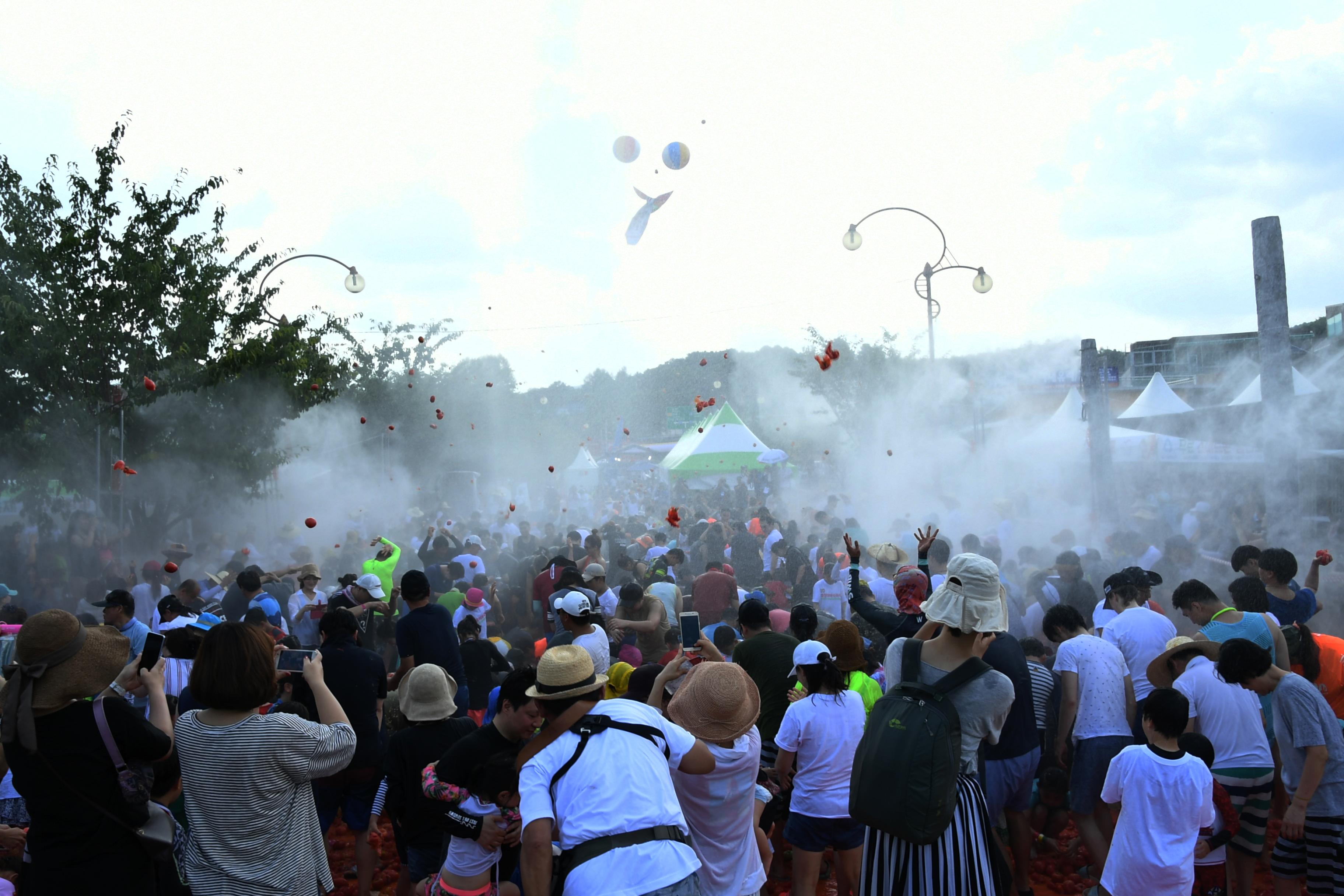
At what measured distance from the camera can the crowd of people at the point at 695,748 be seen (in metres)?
2.85

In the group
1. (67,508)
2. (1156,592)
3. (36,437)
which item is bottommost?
(1156,592)

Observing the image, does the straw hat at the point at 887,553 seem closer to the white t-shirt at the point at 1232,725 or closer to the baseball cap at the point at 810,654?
the white t-shirt at the point at 1232,725

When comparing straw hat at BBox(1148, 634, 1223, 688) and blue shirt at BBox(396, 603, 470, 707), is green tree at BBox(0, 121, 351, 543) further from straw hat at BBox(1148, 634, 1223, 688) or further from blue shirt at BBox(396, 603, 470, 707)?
straw hat at BBox(1148, 634, 1223, 688)

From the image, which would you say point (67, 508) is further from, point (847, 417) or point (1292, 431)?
point (847, 417)

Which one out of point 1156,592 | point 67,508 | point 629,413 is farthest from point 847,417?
point 629,413

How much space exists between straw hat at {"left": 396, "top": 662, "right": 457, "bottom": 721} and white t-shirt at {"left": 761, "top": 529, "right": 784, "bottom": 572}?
8.49m

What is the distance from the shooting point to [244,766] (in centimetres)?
298

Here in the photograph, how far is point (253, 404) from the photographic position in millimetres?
15203

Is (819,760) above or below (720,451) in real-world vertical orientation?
below

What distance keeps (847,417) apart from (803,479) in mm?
5759

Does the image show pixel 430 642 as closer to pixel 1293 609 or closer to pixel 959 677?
pixel 959 677

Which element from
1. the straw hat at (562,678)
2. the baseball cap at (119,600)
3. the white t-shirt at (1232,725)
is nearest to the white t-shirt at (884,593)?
the white t-shirt at (1232,725)

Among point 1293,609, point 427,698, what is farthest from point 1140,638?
point 427,698

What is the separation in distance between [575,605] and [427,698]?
1.61 meters
